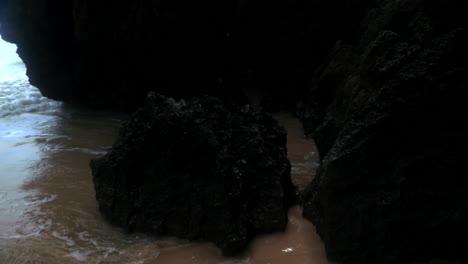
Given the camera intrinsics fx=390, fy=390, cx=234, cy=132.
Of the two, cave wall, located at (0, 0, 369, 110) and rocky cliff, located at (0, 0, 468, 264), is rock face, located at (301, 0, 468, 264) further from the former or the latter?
cave wall, located at (0, 0, 369, 110)

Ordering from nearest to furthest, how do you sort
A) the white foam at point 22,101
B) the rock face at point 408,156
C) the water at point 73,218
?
the rock face at point 408,156 → the water at point 73,218 → the white foam at point 22,101

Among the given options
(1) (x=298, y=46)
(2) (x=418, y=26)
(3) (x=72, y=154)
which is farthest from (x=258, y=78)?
(2) (x=418, y=26)

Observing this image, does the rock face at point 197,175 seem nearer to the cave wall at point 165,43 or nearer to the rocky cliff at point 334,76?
the rocky cliff at point 334,76

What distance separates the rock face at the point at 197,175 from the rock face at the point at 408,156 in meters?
0.59

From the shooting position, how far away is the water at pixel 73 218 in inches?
102

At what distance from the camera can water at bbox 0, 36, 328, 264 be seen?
2.60m

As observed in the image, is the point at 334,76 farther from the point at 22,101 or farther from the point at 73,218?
the point at 22,101

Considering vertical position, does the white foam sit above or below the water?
above

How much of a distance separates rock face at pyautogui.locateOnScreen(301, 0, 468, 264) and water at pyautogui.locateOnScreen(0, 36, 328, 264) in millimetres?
395

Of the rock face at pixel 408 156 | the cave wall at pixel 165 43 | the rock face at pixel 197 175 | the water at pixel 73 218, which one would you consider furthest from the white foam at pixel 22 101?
the rock face at pixel 408 156

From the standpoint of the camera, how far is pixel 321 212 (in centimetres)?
272

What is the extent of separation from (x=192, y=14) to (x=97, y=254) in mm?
4969

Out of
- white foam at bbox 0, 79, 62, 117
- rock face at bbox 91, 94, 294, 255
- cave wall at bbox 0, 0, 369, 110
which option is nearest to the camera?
rock face at bbox 91, 94, 294, 255

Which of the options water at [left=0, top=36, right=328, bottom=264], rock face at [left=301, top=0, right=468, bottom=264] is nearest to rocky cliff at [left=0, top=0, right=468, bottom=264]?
rock face at [left=301, top=0, right=468, bottom=264]
